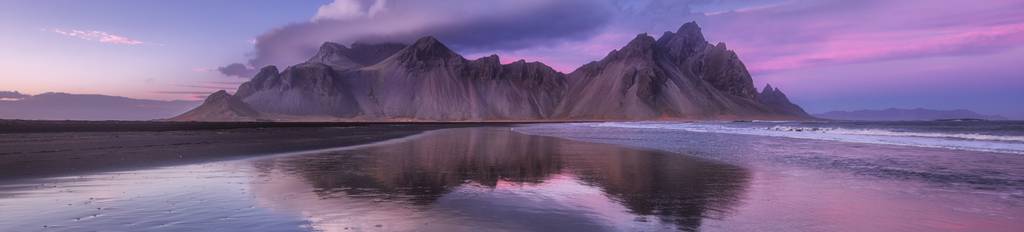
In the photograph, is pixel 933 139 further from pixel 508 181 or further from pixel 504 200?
pixel 504 200

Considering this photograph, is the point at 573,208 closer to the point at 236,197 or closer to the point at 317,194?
the point at 317,194

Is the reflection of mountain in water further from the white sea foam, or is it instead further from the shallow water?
the white sea foam

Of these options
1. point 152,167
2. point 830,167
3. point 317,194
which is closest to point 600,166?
point 830,167

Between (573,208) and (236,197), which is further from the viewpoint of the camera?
(236,197)

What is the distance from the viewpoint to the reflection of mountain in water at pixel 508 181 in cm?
1102

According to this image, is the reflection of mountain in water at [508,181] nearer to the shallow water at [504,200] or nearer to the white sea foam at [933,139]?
the shallow water at [504,200]

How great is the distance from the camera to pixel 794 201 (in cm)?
1167

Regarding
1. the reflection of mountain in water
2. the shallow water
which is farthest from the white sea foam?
the reflection of mountain in water

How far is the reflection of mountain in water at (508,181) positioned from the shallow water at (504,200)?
43 millimetres

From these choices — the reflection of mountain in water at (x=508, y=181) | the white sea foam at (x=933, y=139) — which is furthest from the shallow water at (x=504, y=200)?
the white sea foam at (x=933, y=139)

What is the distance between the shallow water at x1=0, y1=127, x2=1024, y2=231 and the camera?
9125 mm

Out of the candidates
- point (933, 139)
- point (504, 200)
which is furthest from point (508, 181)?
point (933, 139)

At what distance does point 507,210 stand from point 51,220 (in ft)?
22.4

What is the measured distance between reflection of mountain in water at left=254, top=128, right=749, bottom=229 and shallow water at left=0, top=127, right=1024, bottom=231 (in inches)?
1.7
